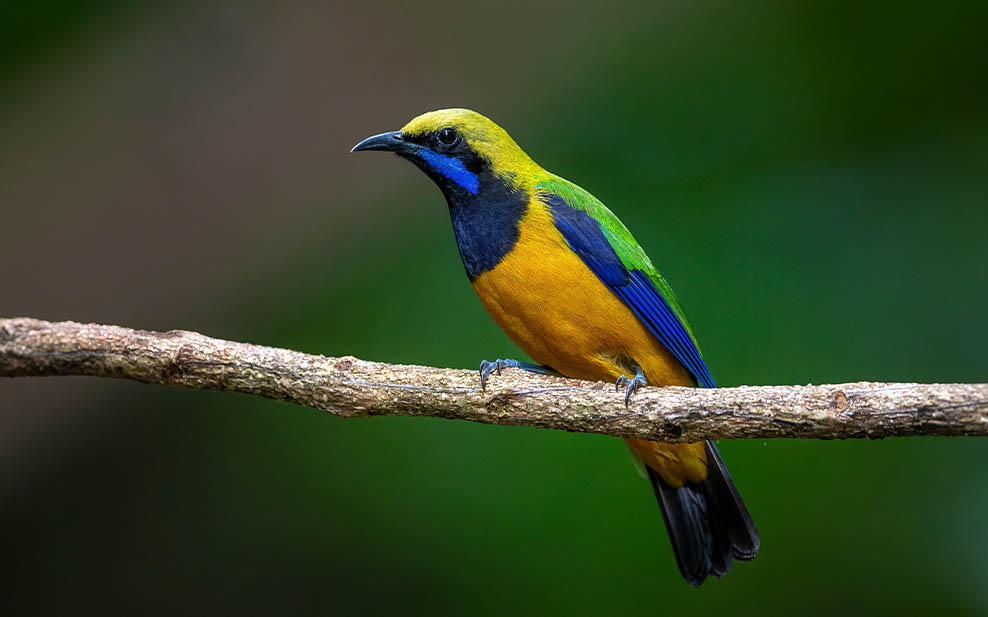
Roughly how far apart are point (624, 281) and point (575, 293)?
0.31 m

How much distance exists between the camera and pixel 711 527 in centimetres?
432

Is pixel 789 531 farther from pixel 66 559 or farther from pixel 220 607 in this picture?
pixel 66 559

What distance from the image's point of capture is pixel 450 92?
686cm

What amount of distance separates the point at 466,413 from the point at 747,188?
12.2 ft

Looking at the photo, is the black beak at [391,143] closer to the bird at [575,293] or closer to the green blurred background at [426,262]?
the bird at [575,293]

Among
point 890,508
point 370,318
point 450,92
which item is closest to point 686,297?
point 890,508

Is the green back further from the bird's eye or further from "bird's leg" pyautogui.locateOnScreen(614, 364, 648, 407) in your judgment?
"bird's leg" pyautogui.locateOnScreen(614, 364, 648, 407)

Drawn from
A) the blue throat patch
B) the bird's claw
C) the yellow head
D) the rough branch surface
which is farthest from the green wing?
the rough branch surface

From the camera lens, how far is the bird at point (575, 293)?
382cm

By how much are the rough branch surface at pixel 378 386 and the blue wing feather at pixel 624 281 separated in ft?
2.30

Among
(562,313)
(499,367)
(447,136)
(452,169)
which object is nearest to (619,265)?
(562,313)

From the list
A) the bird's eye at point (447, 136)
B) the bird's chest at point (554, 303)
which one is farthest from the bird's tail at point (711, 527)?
the bird's eye at point (447, 136)

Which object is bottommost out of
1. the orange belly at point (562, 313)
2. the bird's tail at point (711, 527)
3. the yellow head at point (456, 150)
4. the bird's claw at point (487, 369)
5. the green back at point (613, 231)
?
the bird's tail at point (711, 527)

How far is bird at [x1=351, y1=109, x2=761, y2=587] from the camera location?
3.82m
